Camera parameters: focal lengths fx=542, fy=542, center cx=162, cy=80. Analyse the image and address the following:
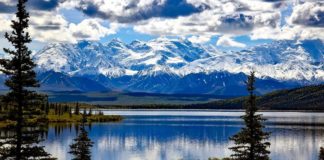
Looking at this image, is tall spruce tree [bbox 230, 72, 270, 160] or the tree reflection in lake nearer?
tall spruce tree [bbox 230, 72, 270, 160]

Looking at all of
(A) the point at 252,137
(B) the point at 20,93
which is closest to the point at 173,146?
(A) the point at 252,137

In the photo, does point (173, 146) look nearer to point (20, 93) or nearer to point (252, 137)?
point (252, 137)

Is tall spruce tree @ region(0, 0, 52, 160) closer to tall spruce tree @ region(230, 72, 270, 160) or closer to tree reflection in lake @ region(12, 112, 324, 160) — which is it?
tall spruce tree @ region(230, 72, 270, 160)

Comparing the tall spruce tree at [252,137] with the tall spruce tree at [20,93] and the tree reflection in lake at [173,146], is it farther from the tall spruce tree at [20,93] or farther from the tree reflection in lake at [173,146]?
the tree reflection in lake at [173,146]

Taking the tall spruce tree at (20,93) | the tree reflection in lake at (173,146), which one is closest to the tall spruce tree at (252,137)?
the tall spruce tree at (20,93)

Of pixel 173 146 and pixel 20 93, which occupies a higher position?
pixel 20 93

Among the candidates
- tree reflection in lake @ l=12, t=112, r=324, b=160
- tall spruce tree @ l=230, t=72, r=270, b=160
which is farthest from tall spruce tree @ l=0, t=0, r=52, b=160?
tree reflection in lake @ l=12, t=112, r=324, b=160

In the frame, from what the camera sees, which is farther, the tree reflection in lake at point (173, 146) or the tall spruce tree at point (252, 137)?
the tree reflection in lake at point (173, 146)

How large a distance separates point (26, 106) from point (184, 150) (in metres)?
106

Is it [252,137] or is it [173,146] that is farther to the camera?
[173,146]

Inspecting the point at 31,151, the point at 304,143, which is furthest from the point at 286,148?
the point at 31,151

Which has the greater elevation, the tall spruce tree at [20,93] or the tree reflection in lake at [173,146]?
the tall spruce tree at [20,93]

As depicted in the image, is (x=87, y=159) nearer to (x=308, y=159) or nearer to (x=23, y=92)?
(x=23, y=92)

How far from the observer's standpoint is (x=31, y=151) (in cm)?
4206
